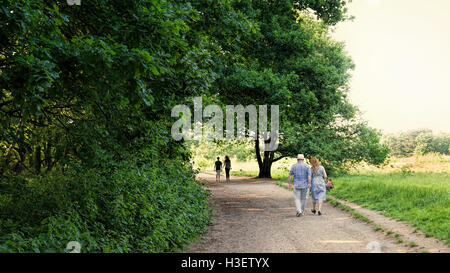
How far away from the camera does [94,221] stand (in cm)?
620

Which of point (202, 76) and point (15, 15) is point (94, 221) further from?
point (202, 76)

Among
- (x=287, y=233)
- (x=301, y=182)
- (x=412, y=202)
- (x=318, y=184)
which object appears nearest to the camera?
(x=287, y=233)

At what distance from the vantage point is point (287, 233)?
9477mm

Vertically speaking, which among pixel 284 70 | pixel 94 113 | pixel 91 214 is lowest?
pixel 91 214

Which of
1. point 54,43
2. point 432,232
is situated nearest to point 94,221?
point 54,43

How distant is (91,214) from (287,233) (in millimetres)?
5134

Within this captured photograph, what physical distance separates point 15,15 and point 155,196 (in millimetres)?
5137

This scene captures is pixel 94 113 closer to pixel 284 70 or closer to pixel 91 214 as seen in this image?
pixel 91 214

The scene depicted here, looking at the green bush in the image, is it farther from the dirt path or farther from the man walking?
the man walking

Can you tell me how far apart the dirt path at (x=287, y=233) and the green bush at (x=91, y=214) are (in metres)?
0.94

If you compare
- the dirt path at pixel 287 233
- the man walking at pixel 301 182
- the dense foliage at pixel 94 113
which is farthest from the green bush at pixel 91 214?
the man walking at pixel 301 182

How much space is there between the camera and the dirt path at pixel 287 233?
7.92 meters

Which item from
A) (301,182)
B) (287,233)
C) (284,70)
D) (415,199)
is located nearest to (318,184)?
(301,182)
